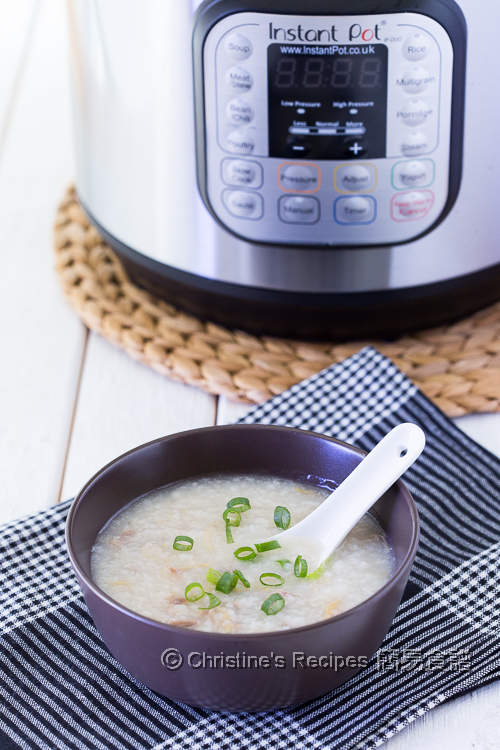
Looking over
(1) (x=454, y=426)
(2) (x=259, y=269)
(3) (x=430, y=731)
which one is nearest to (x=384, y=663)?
(3) (x=430, y=731)

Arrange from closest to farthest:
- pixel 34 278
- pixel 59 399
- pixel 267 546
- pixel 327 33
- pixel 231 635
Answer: pixel 231 635
pixel 267 546
pixel 327 33
pixel 59 399
pixel 34 278

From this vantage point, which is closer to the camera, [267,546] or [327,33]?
[267,546]

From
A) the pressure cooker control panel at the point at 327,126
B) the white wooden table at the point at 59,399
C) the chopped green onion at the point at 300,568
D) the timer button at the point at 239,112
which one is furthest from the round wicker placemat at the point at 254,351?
the chopped green onion at the point at 300,568

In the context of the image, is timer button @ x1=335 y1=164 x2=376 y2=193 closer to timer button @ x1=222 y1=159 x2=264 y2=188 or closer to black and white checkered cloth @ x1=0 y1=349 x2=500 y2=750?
timer button @ x1=222 y1=159 x2=264 y2=188

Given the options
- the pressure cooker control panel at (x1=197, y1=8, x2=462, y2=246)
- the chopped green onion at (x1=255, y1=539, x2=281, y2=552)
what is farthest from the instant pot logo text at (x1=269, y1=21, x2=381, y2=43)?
the chopped green onion at (x1=255, y1=539, x2=281, y2=552)

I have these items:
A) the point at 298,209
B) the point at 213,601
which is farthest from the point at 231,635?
the point at 298,209

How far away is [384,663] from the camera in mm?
711

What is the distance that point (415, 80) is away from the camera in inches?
36.2

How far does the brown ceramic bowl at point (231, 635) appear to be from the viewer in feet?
2.01

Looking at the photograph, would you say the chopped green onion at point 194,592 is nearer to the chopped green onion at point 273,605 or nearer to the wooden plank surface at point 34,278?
the chopped green onion at point 273,605

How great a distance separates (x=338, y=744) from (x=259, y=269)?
1.59ft

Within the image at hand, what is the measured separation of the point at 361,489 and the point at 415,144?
0.36 metres

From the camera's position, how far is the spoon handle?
2.37 feet

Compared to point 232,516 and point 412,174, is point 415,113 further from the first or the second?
point 232,516
